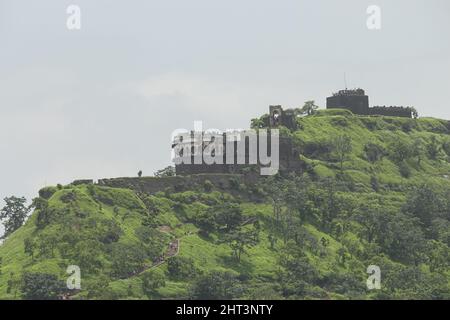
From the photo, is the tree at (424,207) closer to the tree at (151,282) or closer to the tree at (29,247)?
the tree at (151,282)

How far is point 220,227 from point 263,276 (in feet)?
39.9

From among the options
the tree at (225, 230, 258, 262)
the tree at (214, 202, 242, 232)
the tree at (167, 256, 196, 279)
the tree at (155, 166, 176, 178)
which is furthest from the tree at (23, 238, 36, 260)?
the tree at (155, 166, 176, 178)

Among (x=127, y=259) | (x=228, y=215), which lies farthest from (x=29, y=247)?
(x=228, y=215)

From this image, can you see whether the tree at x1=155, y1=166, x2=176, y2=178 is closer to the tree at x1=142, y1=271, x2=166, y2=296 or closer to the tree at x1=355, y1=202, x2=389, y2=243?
the tree at x1=355, y1=202, x2=389, y2=243

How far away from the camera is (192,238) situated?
162875 millimetres

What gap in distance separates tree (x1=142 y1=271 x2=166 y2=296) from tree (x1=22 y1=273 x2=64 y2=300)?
928 centimetres

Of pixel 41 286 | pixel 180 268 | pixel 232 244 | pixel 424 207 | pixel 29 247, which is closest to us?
pixel 41 286

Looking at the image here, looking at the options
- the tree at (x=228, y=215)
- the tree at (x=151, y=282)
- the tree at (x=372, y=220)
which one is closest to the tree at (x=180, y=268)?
the tree at (x=151, y=282)

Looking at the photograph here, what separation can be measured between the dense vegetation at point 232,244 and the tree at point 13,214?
A: 9.90 metres

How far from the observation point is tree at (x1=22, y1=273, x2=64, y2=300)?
464ft

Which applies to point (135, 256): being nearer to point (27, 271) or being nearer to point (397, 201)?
point (27, 271)

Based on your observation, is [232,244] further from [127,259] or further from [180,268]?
[127,259]

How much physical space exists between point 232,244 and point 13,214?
3399 cm

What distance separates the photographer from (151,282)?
14712 centimetres
